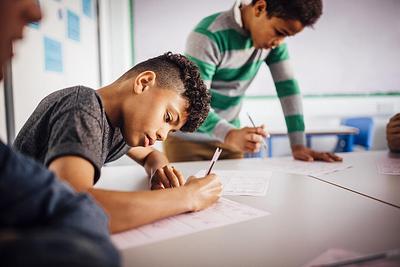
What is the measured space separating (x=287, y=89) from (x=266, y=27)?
1.28ft

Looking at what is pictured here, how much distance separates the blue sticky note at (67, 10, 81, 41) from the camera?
1861mm

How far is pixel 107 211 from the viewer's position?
1.98 ft

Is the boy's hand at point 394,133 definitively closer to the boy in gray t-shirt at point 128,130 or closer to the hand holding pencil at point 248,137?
the hand holding pencil at point 248,137

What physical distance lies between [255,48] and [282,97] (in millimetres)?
288

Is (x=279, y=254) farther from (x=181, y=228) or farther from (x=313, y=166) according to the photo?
(x=313, y=166)

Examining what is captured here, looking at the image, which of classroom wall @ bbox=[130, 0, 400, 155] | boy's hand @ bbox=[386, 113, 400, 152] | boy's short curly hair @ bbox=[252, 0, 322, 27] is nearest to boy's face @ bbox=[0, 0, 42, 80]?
boy's short curly hair @ bbox=[252, 0, 322, 27]

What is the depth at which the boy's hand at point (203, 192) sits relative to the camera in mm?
724


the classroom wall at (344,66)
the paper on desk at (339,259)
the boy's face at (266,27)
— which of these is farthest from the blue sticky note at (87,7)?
the paper on desk at (339,259)

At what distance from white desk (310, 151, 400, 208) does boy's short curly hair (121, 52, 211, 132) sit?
1.43 ft

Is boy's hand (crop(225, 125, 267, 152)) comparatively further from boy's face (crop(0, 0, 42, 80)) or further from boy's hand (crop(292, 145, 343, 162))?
boy's face (crop(0, 0, 42, 80))

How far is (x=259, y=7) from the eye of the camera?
138cm

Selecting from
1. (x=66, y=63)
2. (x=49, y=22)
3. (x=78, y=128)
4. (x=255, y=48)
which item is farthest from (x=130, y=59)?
(x=78, y=128)

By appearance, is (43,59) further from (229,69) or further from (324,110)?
(324,110)

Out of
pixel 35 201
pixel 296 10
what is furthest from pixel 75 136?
pixel 296 10
